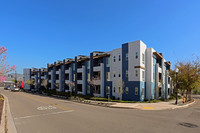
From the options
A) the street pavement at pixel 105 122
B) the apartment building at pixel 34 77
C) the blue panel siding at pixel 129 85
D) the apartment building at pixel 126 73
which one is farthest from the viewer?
the apartment building at pixel 34 77

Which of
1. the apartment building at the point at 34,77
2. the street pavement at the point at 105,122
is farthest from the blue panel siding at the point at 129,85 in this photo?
the apartment building at the point at 34,77

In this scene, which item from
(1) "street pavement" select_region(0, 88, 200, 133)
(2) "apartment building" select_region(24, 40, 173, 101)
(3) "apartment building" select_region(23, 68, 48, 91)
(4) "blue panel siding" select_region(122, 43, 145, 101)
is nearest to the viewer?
(1) "street pavement" select_region(0, 88, 200, 133)

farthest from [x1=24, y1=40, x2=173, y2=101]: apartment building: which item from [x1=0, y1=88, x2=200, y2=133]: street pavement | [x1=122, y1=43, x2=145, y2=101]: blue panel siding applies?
[x1=0, y1=88, x2=200, y2=133]: street pavement

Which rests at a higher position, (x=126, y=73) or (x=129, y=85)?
(x=126, y=73)

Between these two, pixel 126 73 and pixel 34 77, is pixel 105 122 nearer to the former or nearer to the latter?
pixel 126 73

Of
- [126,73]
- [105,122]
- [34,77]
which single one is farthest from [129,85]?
[34,77]

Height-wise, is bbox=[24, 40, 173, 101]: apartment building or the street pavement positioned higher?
bbox=[24, 40, 173, 101]: apartment building

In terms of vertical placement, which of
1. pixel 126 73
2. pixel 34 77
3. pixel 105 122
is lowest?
pixel 105 122

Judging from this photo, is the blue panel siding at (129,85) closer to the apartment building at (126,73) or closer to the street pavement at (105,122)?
the apartment building at (126,73)

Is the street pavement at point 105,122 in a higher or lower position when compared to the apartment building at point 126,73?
lower

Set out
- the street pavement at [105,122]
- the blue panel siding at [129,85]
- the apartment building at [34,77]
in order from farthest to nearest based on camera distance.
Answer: the apartment building at [34,77]
the blue panel siding at [129,85]
the street pavement at [105,122]

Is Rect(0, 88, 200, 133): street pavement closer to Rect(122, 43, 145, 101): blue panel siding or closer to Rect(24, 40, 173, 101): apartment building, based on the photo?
Rect(122, 43, 145, 101): blue panel siding

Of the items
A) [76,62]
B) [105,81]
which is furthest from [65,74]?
[105,81]

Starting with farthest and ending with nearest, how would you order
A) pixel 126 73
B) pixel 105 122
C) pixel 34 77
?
pixel 34 77 → pixel 126 73 → pixel 105 122
